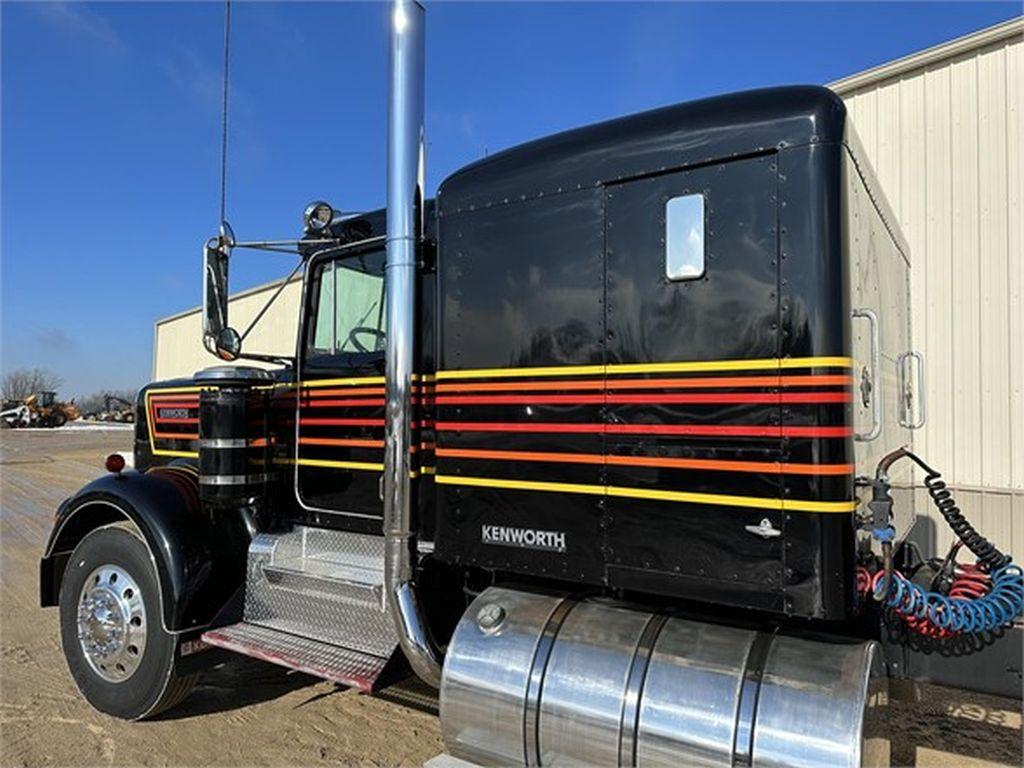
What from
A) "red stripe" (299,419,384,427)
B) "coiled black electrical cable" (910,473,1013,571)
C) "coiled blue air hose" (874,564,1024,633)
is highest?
"red stripe" (299,419,384,427)

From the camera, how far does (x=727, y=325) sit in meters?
2.54

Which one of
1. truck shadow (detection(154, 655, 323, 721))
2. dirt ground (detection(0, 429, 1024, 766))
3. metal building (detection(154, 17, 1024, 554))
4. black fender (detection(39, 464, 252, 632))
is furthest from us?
metal building (detection(154, 17, 1024, 554))

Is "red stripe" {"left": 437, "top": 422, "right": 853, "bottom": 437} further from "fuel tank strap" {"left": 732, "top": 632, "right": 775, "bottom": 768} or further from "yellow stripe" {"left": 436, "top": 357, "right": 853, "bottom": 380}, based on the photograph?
"fuel tank strap" {"left": 732, "top": 632, "right": 775, "bottom": 768}

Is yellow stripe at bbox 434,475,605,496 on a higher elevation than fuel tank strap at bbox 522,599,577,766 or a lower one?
higher

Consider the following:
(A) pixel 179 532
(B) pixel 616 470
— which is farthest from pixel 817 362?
(A) pixel 179 532

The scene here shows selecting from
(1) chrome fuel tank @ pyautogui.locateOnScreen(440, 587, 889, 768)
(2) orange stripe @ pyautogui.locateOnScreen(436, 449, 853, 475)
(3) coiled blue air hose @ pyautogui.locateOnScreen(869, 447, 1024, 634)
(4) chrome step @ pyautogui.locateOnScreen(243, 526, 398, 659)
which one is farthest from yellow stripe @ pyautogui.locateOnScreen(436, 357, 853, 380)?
(4) chrome step @ pyautogui.locateOnScreen(243, 526, 398, 659)

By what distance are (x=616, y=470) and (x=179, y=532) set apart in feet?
8.90

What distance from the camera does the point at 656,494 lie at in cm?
265

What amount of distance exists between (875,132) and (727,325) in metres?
4.55

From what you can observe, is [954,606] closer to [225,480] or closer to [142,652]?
[225,480]

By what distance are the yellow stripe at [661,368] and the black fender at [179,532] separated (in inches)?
75.0

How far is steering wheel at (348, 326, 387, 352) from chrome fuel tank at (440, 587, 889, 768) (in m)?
1.59

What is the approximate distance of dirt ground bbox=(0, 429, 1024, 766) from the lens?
3816 mm

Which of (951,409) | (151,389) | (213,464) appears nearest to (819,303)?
(213,464)
